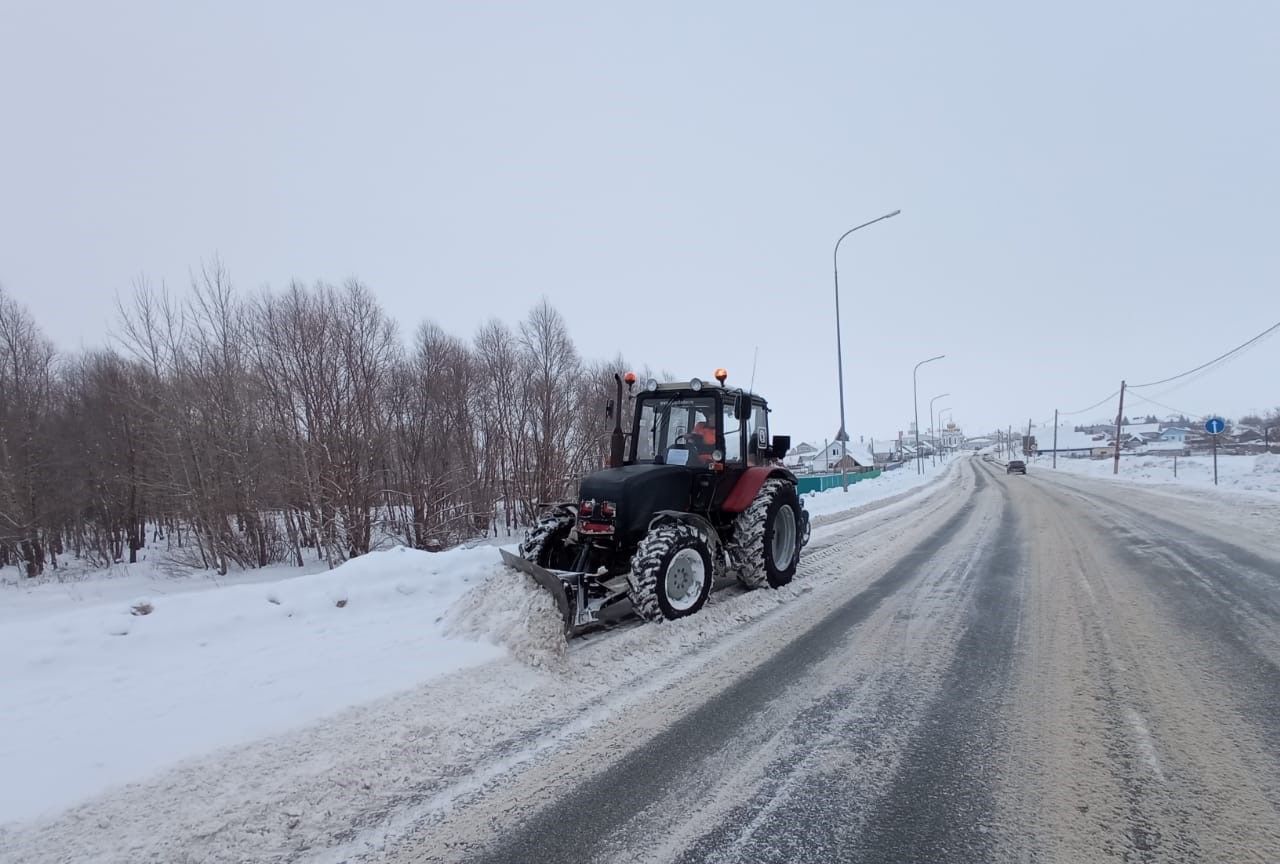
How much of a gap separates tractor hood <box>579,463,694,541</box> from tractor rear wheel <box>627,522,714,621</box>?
257 millimetres

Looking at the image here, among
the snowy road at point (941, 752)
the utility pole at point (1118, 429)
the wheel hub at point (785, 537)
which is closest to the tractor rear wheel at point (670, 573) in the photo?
the snowy road at point (941, 752)

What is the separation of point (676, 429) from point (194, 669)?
4.61 metres

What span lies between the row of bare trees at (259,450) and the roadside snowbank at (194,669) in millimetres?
14743

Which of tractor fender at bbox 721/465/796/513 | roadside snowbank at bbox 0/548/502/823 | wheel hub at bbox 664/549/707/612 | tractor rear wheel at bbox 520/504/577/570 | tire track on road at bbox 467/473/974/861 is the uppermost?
tractor fender at bbox 721/465/796/513

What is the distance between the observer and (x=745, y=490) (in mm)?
6676

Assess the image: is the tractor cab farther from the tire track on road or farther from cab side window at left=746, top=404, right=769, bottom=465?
the tire track on road

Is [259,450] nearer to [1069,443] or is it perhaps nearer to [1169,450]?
[1169,450]

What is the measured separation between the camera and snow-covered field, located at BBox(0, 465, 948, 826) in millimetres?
3115

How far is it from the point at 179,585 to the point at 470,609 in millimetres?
20006

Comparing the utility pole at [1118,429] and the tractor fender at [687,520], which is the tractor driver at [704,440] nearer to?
the tractor fender at [687,520]

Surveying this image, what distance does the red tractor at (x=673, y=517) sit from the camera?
522 centimetres

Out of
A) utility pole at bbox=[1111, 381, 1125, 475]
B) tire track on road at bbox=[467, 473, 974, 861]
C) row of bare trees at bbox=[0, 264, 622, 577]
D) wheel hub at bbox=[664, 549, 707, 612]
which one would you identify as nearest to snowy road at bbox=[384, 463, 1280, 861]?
tire track on road at bbox=[467, 473, 974, 861]

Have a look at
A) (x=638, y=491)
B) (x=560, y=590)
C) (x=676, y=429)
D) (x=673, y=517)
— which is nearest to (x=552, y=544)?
(x=638, y=491)

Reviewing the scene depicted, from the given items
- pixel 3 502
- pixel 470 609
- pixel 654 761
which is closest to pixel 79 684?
pixel 470 609
